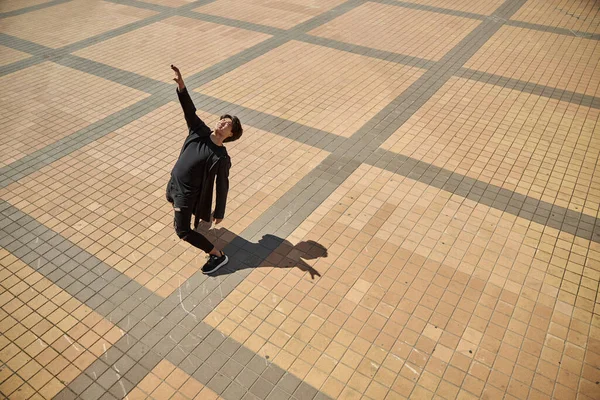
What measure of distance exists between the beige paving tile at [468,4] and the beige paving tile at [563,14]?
0.71 m

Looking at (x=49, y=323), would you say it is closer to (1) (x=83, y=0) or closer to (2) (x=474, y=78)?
(2) (x=474, y=78)

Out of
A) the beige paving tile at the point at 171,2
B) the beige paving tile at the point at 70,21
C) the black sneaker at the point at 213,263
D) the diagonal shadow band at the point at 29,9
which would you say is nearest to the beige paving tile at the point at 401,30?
the beige paving tile at the point at 171,2

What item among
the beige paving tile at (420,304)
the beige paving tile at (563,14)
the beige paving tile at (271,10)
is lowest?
the beige paving tile at (420,304)

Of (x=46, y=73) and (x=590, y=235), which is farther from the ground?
(x=46, y=73)

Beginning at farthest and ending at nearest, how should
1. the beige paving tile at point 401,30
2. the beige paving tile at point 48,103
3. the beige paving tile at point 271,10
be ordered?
the beige paving tile at point 271,10, the beige paving tile at point 401,30, the beige paving tile at point 48,103

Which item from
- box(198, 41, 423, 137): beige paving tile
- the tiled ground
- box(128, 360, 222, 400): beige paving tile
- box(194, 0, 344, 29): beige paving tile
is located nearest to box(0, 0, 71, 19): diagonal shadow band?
the tiled ground

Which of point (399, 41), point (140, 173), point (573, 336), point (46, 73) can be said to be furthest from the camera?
point (399, 41)

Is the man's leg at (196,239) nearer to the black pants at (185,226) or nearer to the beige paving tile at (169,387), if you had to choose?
the black pants at (185,226)

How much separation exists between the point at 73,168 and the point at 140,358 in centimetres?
362

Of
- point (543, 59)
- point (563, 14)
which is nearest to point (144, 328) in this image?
point (543, 59)

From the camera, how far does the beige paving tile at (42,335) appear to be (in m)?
4.29

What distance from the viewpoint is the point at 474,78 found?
9453 millimetres

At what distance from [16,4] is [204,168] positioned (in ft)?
40.5

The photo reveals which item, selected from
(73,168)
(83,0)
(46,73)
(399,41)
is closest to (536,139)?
(399,41)
